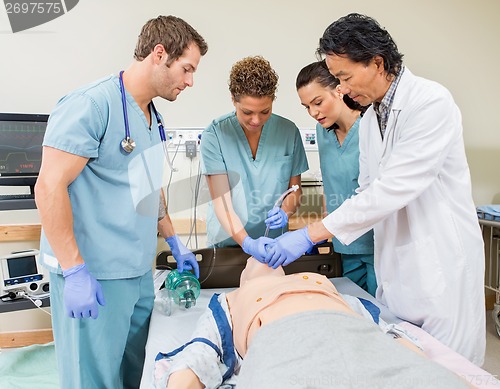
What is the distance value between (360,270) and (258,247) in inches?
19.7

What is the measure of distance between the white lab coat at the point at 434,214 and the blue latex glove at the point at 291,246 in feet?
0.66

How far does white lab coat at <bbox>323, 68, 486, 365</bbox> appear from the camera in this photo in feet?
3.66

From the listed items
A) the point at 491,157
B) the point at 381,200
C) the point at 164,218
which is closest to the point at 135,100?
the point at 164,218

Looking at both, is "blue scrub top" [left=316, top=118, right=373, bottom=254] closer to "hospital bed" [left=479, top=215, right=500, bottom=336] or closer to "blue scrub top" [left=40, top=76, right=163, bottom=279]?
"blue scrub top" [left=40, top=76, right=163, bottom=279]

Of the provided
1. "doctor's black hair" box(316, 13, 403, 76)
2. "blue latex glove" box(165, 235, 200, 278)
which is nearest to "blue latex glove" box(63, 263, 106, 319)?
"blue latex glove" box(165, 235, 200, 278)

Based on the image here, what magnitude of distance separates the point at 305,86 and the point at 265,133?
0.29 m

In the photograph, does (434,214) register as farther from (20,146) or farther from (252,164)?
(20,146)

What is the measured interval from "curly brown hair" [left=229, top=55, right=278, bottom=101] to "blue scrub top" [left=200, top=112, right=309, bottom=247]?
0.21m

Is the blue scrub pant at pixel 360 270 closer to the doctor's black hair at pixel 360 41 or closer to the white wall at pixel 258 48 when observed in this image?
the doctor's black hair at pixel 360 41

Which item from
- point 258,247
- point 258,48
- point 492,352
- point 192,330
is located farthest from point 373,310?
point 258,48

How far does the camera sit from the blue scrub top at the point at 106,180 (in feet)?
3.65

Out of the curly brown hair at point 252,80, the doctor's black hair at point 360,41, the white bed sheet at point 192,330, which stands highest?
the doctor's black hair at point 360,41

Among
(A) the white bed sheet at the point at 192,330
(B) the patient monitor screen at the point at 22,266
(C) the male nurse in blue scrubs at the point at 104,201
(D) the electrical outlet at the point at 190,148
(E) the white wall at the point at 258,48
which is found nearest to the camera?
(A) the white bed sheet at the point at 192,330

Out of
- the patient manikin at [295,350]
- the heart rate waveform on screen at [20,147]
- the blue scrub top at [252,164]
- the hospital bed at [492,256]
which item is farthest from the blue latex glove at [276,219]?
the hospital bed at [492,256]
